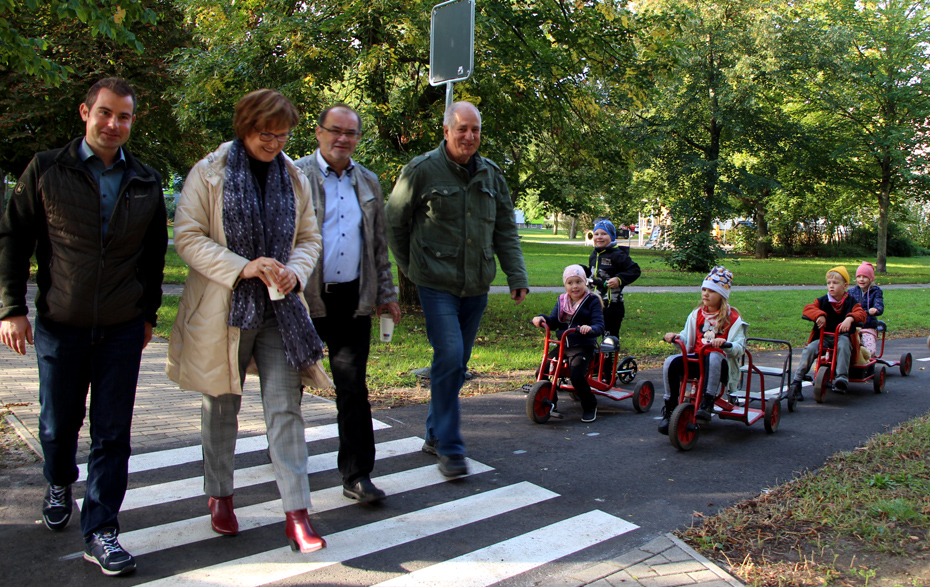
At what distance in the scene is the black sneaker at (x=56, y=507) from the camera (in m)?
3.59

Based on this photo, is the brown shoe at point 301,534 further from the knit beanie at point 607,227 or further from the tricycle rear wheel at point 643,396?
the knit beanie at point 607,227

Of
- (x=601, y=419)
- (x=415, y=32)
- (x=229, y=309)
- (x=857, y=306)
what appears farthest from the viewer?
(x=415, y=32)

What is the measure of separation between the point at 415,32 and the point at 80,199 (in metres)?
6.94

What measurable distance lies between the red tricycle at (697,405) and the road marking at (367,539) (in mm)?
1462

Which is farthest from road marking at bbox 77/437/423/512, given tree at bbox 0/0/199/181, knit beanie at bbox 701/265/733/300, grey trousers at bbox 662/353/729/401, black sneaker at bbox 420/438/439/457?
tree at bbox 0/0/199/181

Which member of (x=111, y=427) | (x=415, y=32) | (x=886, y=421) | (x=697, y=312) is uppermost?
(x=415, y=32)

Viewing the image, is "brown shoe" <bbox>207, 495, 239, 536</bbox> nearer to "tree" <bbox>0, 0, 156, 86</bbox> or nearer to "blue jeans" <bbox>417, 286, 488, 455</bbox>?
"blue jeans" <bbox>417, 286, 488, 455</bbox>

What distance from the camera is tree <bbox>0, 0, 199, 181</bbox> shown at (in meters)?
16.0

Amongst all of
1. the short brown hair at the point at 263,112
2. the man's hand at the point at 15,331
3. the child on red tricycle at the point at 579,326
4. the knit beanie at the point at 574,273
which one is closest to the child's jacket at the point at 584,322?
the child on red tricycle at the point at 579,326

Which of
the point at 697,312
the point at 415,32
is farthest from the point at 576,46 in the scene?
the point at 697,312

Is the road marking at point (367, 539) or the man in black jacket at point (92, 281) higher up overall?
the man in black jacket at point (92, 281)

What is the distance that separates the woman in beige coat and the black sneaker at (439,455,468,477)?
1.31m

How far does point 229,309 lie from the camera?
3.35 meters

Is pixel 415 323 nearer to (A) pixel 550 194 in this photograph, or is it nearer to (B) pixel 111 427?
(A) pixel 550 194
